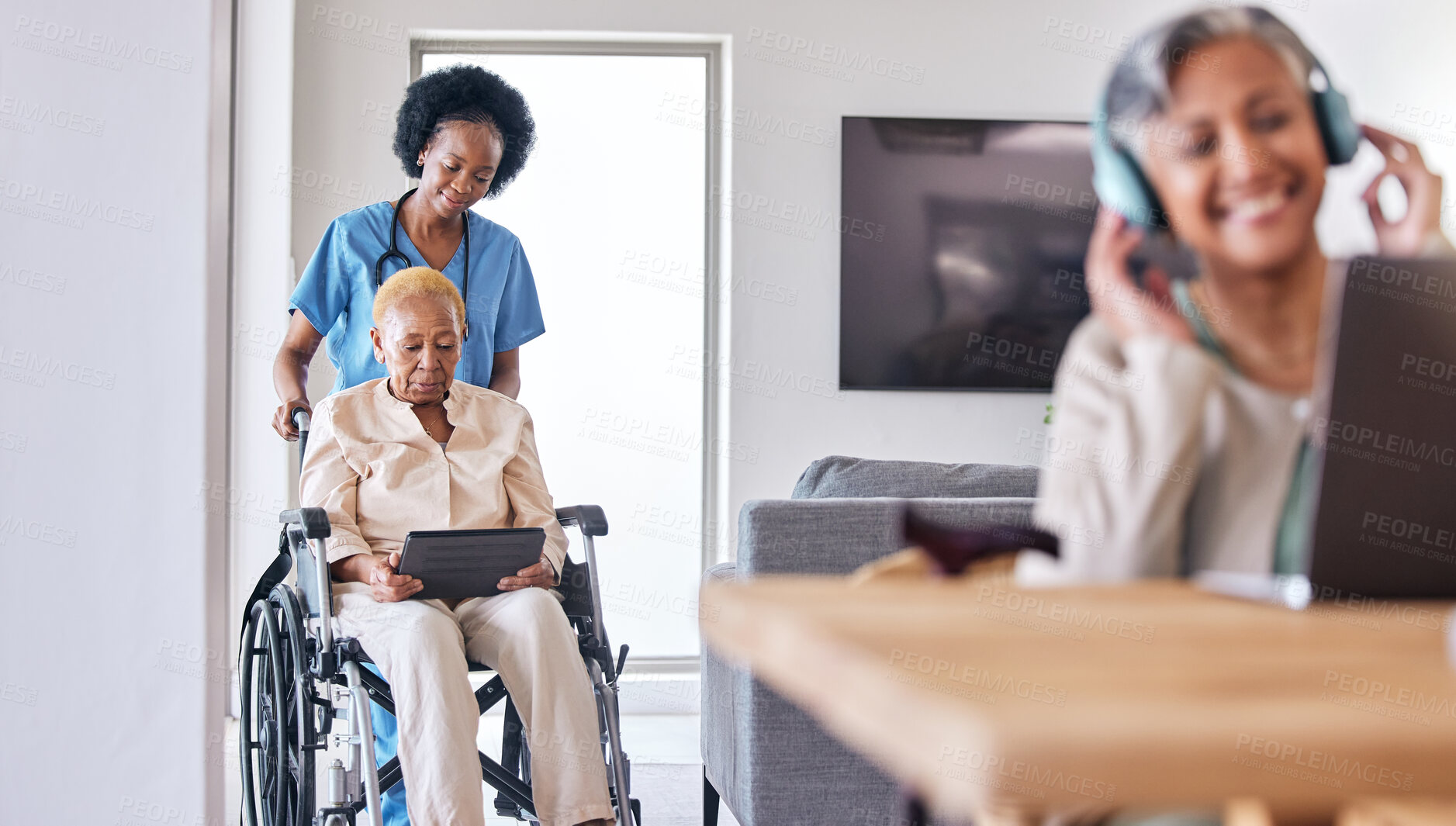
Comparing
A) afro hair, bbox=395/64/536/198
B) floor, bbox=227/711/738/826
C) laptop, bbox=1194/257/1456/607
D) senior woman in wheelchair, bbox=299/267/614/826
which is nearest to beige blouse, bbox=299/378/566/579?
senior woman in wheelchair, bbox=299/267/614/826

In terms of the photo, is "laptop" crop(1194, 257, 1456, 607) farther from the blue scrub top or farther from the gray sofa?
the blue scrub top

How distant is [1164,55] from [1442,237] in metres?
0.22

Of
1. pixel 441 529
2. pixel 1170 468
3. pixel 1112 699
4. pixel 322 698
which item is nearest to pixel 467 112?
pixel 441 529

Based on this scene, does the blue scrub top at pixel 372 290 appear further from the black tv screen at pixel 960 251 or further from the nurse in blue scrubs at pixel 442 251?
the black tv screen at pixel 960 251

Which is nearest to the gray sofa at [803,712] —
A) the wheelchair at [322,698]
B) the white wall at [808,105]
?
the wheelchair at [322,698]

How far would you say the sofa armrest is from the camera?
1.90 m

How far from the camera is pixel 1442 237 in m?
0.79

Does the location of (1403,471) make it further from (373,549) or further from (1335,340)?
(373,549)

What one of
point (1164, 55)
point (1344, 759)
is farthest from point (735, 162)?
point (1344, 759)

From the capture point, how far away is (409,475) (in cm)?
227

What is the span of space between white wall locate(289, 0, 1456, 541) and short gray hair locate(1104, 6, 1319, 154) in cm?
332

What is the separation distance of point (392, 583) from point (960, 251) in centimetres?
278

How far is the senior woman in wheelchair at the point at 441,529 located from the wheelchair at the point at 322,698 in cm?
5

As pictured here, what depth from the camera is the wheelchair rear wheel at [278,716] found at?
1.97m
